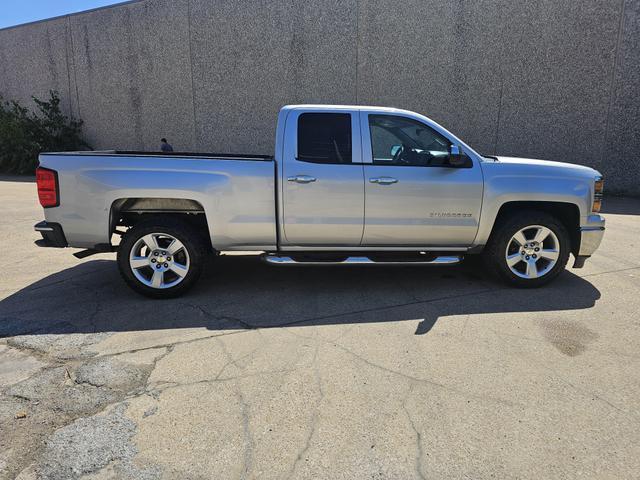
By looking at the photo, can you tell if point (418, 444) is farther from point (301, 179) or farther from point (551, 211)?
point (551, 211)

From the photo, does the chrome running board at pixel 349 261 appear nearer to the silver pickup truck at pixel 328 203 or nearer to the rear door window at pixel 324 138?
the silver pickup truck at pixel 328 203

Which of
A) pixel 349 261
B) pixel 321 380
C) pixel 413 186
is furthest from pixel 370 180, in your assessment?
pixel 321 380

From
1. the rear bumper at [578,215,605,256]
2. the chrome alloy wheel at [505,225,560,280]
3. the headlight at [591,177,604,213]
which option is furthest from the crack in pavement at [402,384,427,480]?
the headlight at [591,177,604,213]

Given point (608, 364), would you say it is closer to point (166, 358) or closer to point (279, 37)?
point (166, 358)

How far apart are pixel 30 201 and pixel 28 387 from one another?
34.5ft

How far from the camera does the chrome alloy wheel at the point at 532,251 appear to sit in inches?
189

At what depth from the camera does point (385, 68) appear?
14117 mm

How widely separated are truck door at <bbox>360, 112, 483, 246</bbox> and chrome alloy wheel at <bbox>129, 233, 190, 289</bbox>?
1.96m

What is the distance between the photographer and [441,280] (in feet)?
17.1

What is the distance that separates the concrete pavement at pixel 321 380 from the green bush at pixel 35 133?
16.7 m

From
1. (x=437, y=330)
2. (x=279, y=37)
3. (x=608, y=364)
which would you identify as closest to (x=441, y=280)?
(x=437, y=330)

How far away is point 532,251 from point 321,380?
3088 millimetres

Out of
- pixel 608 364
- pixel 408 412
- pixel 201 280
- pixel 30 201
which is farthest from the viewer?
pixel 30 201

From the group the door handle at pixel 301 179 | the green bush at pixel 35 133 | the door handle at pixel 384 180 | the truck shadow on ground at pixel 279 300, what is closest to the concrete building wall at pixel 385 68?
the green bush at pixel 35 133
